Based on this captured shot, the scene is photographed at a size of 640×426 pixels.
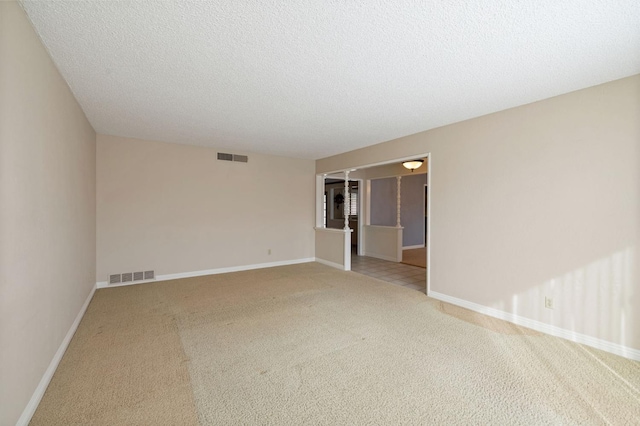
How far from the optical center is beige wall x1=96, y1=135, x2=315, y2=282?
14.6 ft

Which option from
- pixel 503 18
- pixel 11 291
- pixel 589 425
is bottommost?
pixel 589 425

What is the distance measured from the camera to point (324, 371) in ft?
7.09

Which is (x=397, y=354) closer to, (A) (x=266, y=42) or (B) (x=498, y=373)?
(B) (x=498, y=373)

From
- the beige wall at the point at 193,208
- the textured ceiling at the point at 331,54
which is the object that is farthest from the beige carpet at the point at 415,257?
the textured ceiling at the point at 331,54

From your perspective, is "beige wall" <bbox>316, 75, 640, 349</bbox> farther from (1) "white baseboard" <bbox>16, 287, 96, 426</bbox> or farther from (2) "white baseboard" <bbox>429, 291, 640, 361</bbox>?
(1) "white baseboard" <bbox>16, 287, 96, 426</bbox>

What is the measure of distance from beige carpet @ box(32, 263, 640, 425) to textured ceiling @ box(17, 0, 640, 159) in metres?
2.39

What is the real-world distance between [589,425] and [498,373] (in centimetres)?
55

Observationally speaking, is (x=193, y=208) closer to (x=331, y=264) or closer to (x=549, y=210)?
(x=331, y=264)

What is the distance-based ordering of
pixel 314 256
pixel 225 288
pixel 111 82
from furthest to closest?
1. pixel 314 256
2. pixel 225 288
3. pixel 111 82

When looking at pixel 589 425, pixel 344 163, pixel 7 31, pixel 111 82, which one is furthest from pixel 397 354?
pixel 344 163

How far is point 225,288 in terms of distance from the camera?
14.4ft

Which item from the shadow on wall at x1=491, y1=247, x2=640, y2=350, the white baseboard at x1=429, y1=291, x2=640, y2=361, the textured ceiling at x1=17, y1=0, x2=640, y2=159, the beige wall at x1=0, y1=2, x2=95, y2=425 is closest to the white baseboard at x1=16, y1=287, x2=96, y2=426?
the beige wall at x1=0, y1=2, x2=95, y2=425

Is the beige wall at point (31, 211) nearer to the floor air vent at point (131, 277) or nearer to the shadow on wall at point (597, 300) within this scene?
the floor air vent at point (131, 277)

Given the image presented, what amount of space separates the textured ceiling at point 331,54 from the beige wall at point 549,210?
0.28 m
